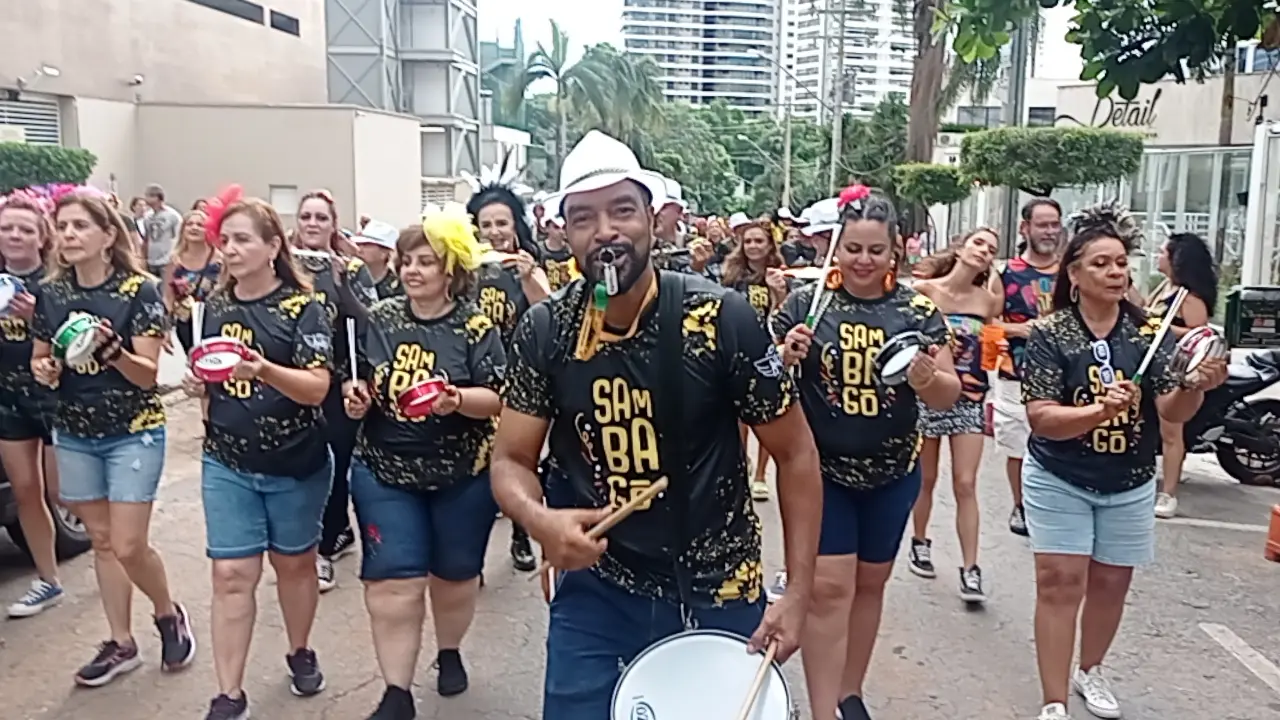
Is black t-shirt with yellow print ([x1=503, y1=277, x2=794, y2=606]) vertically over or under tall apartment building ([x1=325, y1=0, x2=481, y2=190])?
under

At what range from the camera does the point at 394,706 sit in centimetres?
424

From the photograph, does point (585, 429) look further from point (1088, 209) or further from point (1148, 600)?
point (1148, 600)

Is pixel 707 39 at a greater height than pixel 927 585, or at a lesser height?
greater

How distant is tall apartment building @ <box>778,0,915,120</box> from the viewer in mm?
35906

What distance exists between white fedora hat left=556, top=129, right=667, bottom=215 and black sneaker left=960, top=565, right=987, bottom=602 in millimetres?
3642

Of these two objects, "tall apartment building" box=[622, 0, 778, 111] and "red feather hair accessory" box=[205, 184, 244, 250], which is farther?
"tall apartment building" box=[622, 0, 778, 111]

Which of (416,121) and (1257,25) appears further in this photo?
(416,121)

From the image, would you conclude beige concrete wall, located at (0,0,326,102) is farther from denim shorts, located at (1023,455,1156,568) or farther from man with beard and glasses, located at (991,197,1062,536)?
denim shorts, located at (1023,455,1156,568)

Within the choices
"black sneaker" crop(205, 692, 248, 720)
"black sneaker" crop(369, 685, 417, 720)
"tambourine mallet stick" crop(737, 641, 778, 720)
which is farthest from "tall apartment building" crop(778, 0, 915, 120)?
"tambourine mallet stick" crop(737, 641, 778, 720)

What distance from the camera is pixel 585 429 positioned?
284cm

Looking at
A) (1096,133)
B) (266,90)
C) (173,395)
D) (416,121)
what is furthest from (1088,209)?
(266,90)

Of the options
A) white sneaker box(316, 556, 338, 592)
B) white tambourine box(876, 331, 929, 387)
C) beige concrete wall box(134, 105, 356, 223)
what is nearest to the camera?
white tambourine box(876, 331, 929, 387)

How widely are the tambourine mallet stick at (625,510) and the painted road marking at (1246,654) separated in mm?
3523

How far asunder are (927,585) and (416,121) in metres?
29.7
